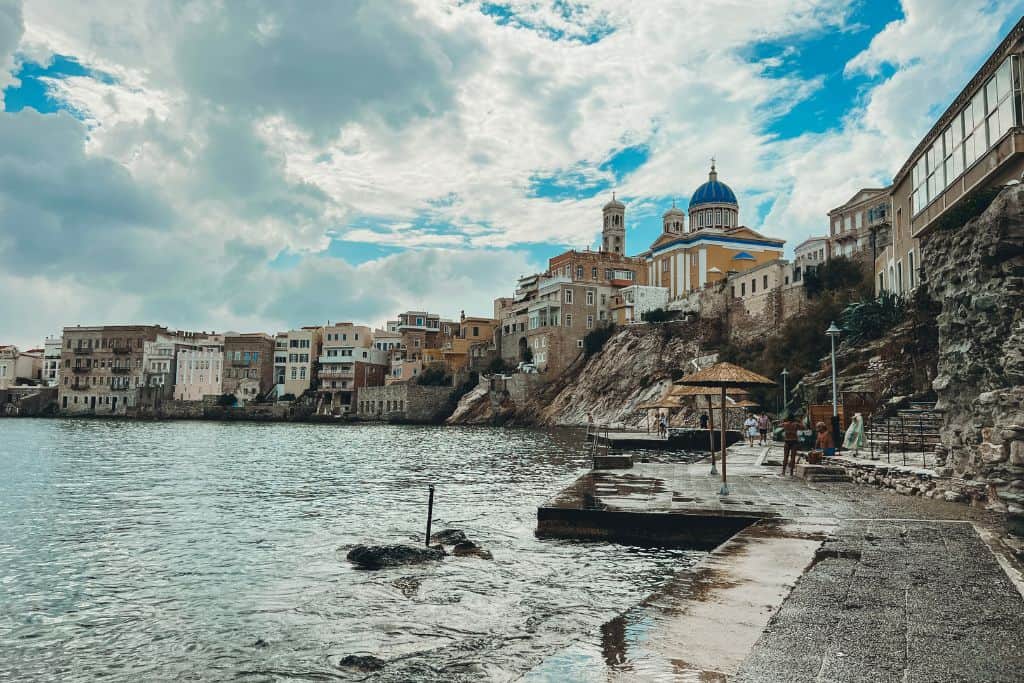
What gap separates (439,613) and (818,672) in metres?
5.33

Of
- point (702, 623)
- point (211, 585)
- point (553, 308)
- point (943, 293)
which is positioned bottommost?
point (211, 585)

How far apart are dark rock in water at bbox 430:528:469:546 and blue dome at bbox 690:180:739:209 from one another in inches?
3053

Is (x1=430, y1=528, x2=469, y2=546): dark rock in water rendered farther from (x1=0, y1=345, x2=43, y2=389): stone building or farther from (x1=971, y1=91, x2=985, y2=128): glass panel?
(x1=0, y1=345, x2=43, y2=389): stone building

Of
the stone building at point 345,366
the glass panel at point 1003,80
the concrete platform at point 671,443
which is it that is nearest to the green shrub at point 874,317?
the concrete platform at point 671,443

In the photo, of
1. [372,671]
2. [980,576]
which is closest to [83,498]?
[372,671]

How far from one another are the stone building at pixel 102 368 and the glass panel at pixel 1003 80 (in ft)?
376

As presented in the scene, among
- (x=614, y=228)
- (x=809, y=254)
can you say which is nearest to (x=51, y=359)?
(x=614, y=228)

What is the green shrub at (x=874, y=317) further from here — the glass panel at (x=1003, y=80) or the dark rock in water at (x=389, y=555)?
the dark rock in water at (x=389, y=555)

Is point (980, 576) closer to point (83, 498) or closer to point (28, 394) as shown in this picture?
point (83, 498)

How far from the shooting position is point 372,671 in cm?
695

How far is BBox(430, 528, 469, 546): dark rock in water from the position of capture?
13.1 metres

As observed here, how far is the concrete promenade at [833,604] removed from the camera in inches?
189

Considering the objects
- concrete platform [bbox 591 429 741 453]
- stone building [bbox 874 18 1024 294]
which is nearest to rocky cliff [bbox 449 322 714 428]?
concrete platform [bbox 591 429 741 453]

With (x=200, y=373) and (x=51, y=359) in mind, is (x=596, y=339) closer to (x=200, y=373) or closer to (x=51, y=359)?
(x=200, y=373)
